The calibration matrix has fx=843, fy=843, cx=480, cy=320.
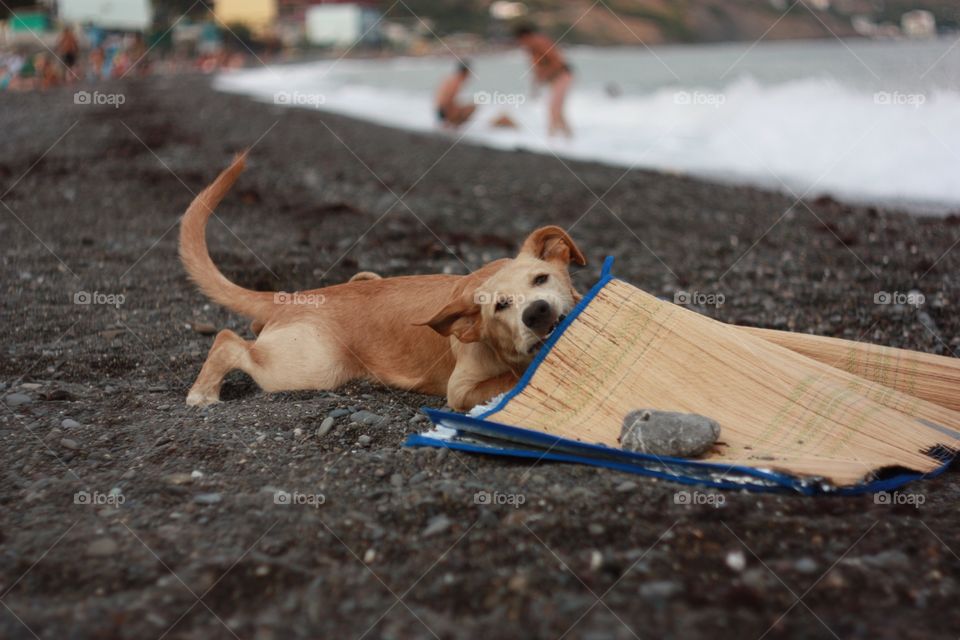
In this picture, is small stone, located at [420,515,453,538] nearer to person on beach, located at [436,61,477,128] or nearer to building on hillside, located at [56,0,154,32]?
person on beach, located at [436,61,477,128]

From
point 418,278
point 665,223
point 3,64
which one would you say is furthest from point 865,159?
Answer: point 3,64

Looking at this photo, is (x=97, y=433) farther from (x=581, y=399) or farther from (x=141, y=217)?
(x=141, y=217)

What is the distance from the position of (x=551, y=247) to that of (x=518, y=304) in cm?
57

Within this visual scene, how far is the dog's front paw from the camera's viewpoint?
14.9ft

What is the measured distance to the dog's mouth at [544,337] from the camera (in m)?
4.03

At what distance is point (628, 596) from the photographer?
2.60 m

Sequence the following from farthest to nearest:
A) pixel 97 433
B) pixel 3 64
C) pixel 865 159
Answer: pixel 3 64 → pixel 865 159 → pixel 97 433

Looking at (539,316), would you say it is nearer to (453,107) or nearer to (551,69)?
(551,69)

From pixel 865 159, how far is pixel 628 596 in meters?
11.5

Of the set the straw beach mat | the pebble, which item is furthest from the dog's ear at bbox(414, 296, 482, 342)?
the pebble

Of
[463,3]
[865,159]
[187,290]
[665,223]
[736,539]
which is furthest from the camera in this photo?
[463,3]

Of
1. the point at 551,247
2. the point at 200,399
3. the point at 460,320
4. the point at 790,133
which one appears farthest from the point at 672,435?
the point at 790,133

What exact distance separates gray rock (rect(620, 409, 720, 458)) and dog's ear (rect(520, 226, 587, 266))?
1.20 m

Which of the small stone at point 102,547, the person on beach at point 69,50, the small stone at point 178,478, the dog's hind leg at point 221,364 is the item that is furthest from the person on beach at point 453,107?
the person on beach at point 69,50
